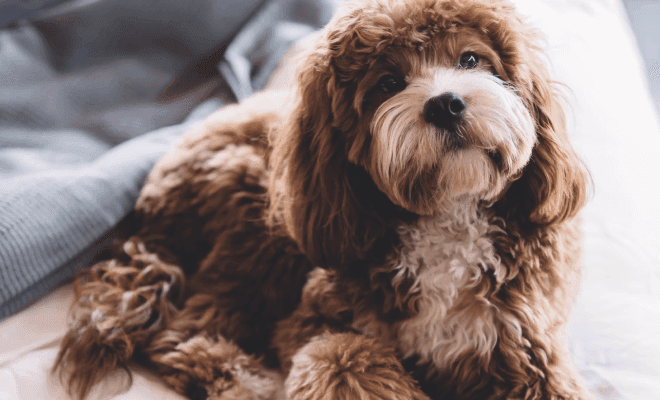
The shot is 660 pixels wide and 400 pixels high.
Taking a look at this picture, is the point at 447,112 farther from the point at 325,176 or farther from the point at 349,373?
the point at 349,373

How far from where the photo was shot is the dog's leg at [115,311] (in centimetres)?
127

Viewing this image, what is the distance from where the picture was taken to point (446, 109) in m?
0.98

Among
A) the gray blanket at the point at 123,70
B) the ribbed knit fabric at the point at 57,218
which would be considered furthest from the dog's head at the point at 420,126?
the gray blanket at the point at 123,70

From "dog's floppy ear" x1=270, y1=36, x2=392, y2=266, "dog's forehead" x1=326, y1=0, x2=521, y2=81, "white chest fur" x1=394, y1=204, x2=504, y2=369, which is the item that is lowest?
"white chest fur" x1=394, y1=204, x2=504, y2=369

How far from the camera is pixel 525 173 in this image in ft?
3.80

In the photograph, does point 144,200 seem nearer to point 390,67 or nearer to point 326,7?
point 390,67

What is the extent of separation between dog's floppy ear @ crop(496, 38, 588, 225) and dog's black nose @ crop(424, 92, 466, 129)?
0.64 feet

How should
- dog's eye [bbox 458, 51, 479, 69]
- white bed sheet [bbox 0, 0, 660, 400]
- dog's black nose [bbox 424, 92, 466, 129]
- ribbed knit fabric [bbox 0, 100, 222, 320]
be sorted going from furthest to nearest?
ribbed knit fabric [bbox 0, 100, 222, 320]
white bed sheet [bbox 0, 0, 660, 400]
dog's eye [bbox 458, 51, 479, 69]
dog's black nose [bbox 424, 92, 466, 129]

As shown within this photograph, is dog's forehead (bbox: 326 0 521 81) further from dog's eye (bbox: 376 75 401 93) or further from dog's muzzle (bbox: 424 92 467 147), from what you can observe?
dog's muzzle (bbox: 424 92 467 147)

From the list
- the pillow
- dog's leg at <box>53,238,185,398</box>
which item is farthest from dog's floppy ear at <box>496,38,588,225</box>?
dog's leg at <box>53,238,185,398</box>

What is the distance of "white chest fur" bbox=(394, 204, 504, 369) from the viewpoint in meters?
1.15

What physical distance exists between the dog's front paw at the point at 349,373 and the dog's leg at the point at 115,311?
1.38 ft

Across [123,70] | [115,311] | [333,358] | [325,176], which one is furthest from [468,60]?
[123,70]

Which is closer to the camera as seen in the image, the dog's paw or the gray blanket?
the dog's paw
